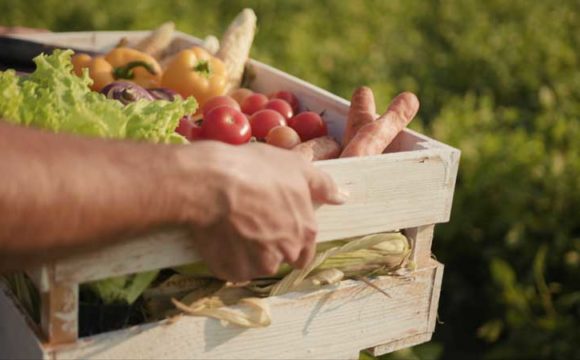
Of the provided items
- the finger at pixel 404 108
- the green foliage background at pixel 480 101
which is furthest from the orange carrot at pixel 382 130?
the green foliage background at pixel 480 101

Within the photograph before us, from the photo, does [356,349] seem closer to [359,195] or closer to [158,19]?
[359,195]

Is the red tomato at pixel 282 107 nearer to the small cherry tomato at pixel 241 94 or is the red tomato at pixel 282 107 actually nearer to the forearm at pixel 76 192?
the small cherry tomato at pixel 241 94

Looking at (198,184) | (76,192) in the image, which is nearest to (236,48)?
(198,184)

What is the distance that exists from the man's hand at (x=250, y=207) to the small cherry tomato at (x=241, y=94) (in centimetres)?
100

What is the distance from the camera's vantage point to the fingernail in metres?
1.90

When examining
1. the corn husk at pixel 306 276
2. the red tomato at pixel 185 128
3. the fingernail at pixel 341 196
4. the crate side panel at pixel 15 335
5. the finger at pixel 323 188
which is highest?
the finger at pixel 323 188

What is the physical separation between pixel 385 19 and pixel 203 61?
18.4ft

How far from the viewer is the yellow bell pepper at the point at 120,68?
2.79 metres

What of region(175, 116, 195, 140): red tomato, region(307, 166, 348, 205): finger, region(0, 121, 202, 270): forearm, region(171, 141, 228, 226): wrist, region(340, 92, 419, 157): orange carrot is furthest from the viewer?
region(175, 116, 195, 140): red tomato

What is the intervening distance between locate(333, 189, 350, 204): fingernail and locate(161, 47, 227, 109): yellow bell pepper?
988 millimetres

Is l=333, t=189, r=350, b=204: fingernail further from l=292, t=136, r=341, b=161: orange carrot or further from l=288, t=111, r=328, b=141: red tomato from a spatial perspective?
l=288, t=111, r=328, b=141: red tomato

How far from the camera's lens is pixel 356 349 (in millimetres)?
2148

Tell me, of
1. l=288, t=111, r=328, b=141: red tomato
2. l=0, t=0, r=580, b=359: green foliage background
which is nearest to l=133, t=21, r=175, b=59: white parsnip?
l=288, t=111, r=328, b=141: red tomato

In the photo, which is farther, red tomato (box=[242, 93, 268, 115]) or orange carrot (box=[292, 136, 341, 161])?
red tomato (box=[242, 93, 268, 115])
